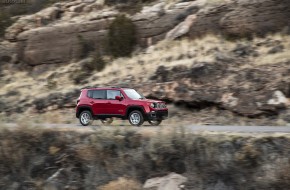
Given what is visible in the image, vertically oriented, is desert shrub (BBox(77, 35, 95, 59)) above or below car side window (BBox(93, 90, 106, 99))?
above

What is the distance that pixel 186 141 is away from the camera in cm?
1299

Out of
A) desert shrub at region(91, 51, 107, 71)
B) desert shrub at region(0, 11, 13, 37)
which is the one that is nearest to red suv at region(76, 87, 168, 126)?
desert shrub at region(91, 51, 107, 71)

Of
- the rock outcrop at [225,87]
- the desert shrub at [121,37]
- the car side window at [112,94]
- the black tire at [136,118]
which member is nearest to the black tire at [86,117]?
the car side window at [112,94]

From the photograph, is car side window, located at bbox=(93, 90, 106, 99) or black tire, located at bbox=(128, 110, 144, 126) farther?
car side window, located at bbox=(93, 90, 106, 99)

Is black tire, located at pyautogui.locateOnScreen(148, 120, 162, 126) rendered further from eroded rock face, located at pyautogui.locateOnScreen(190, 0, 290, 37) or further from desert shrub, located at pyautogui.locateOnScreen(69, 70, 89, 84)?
desert shrub, located at pyautogui.locateOnScreen(69, 70, 89, 84)

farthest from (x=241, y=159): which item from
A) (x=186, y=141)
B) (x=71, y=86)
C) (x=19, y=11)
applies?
(x=19, y=11)

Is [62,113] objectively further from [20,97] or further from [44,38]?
[44,38]

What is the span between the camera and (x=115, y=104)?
63.3 ft

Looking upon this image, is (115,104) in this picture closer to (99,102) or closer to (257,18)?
(99,102)

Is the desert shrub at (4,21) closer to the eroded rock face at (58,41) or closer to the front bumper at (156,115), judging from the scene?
the eroded rock face at (58,41)

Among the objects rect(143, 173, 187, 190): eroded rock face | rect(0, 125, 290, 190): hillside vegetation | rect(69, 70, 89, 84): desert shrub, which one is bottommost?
rect(143, 173, 187, 190): eroded rock face

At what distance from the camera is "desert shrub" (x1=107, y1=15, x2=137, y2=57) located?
33312 mm

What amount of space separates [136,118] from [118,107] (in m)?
1.03

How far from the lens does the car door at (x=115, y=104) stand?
62.6 feet
